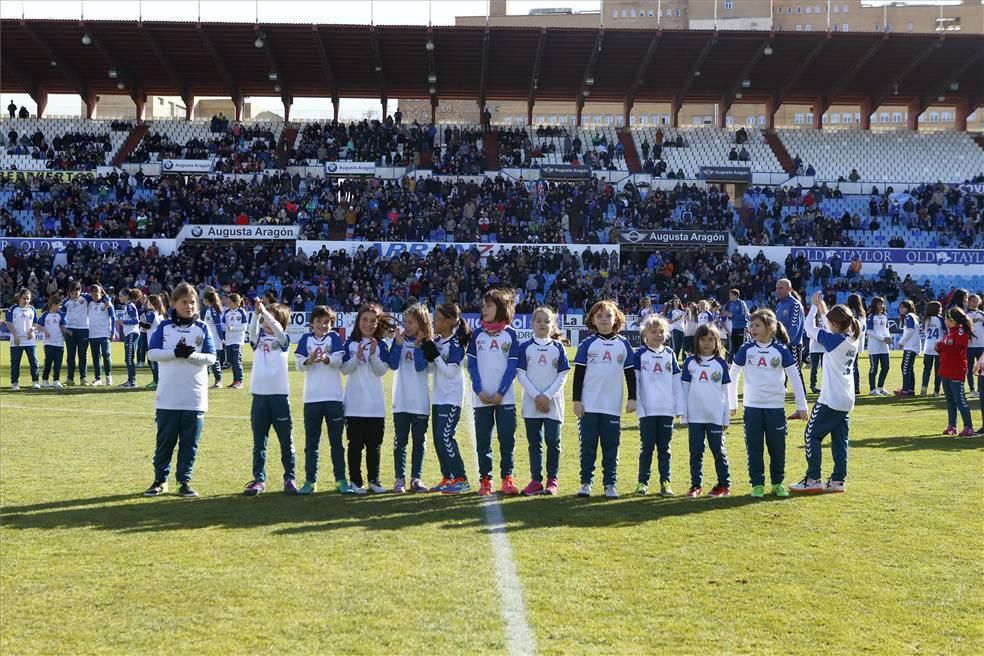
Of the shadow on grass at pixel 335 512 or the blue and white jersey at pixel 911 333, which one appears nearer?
the shadow on grass at pixel 335 512

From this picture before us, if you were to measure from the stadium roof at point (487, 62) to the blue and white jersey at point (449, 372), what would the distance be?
134 feet

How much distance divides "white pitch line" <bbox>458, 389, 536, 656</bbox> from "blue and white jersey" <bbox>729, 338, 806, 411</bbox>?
2.66 m

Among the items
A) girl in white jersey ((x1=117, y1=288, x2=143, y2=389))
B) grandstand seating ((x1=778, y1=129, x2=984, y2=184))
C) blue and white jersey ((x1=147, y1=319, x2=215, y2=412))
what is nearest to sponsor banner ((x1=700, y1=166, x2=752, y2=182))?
grandstand seating ((x1=778, y1=129, x2=984, y2=184))

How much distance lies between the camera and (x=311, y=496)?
32.6 feet

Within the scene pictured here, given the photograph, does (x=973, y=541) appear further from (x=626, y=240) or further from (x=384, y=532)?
(x=626, y=240)

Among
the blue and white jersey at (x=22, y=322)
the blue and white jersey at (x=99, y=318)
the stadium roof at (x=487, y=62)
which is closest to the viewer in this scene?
the blue and white jersey at (x=22, y=322)

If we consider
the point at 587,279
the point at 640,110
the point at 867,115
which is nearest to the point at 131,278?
the point at 587,279

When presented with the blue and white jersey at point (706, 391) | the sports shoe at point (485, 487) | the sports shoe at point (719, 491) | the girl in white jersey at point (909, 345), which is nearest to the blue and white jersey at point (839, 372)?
the blue and white jersey at point (706, 391)

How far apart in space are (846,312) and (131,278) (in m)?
33.9

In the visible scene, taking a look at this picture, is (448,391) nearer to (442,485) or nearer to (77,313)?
(442,485)

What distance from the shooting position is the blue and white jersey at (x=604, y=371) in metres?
9.84

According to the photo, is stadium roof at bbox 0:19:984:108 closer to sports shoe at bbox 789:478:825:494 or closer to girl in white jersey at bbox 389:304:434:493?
girl in white jersey at bbox 389:304:434:493

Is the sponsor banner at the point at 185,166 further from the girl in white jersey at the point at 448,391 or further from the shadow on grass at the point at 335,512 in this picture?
the girl in white jersey at the point at 448,391

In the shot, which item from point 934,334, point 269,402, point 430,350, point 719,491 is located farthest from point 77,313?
point 934,334
